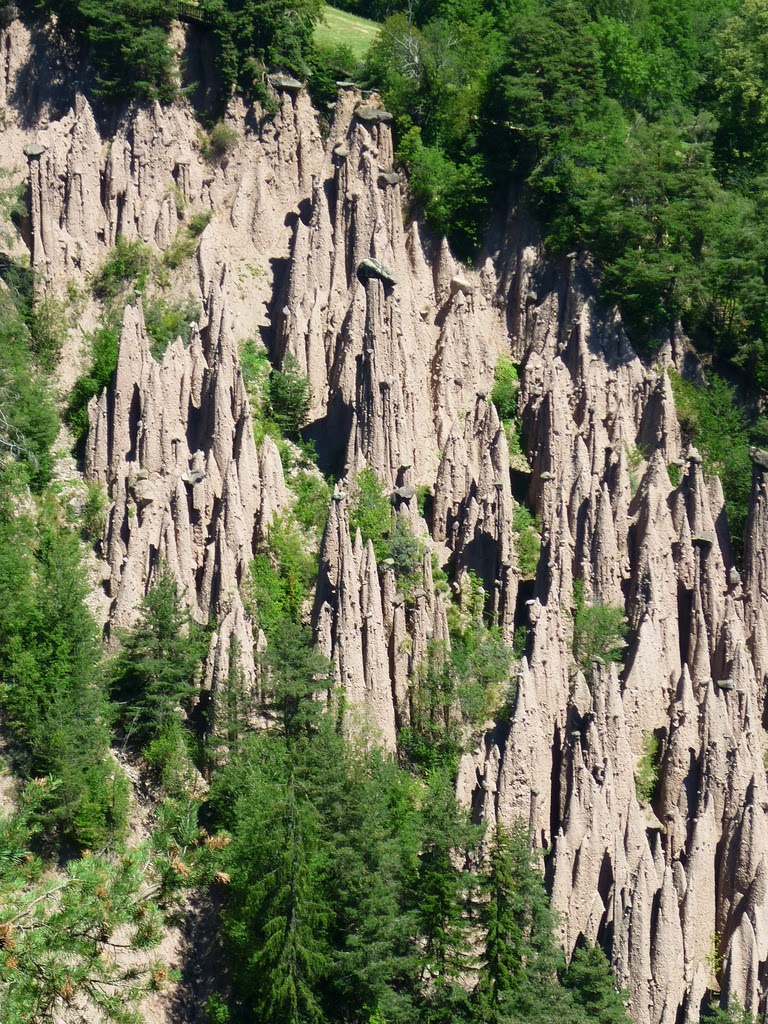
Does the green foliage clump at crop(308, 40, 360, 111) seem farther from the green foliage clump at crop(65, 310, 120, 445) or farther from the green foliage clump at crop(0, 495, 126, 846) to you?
the green foliage clump at crop(0, 495, 126, 846)

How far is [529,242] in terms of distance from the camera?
5972cm

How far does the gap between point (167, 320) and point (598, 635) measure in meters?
15.8

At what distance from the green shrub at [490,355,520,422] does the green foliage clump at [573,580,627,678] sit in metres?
8.28

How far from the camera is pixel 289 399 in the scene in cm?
5538

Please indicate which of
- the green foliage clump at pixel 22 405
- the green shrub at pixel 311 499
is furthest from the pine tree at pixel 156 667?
the green foliage clump at pixel 22 405

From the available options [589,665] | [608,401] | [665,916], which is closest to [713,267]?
[608,401]

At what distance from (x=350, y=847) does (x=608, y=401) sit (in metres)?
17.4

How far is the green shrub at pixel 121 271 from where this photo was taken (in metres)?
57.2

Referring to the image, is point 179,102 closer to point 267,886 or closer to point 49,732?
point 49,732

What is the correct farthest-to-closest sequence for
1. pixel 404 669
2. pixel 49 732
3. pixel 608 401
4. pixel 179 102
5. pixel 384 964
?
pixel 179 102, pixel 608 401, pixel 404 669, pixel 49 732, pixel 384 964

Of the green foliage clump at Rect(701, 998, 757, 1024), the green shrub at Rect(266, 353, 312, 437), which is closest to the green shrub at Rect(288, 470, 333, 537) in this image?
the green shrub at Rect(266, 353, 312, 437)

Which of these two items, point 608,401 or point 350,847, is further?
point 608,401

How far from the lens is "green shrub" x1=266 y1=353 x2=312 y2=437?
55.4 metres

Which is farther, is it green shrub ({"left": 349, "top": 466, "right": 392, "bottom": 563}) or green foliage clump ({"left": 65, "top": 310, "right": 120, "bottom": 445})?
green foliage clump ({"left": 65, "top": 310, "right": 120, "bottom": 445})
